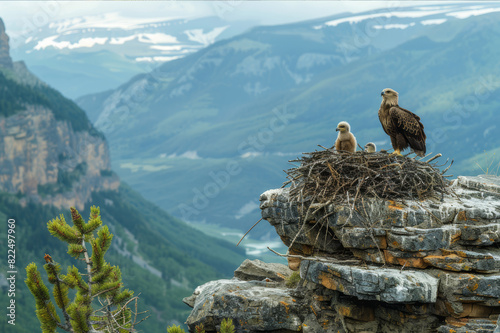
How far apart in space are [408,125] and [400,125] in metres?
0.22

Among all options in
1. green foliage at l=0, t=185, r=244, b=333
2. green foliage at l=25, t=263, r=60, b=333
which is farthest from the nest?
green foliage at l=0, t=185, r=244, b=333

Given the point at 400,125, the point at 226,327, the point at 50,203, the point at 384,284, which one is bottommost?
the point at 226,327

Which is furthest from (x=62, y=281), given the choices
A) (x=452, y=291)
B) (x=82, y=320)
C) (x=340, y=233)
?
(x=452, y=291)

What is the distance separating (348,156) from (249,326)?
17.0ft

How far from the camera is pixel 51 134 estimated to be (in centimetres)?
19262

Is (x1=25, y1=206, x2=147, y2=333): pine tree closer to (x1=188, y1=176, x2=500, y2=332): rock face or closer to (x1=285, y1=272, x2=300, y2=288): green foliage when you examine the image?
(x1=188, y1=176, x2=500, y2=332): rock face

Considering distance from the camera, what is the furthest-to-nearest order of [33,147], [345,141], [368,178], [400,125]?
[33,147]
[345,141]
[400,125]
[368,178]

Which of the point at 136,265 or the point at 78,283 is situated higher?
the point at 78,283

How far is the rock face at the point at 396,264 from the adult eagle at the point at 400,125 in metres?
1.60

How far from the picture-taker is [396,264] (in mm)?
13094

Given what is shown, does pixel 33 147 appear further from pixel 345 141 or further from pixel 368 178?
pixel 368 178

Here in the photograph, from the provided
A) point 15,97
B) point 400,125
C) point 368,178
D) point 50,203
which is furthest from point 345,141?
point 15,97

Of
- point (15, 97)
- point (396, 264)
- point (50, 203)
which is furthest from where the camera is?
point (15, 97)

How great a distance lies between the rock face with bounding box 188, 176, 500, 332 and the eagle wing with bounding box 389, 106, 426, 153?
63.8 inches
